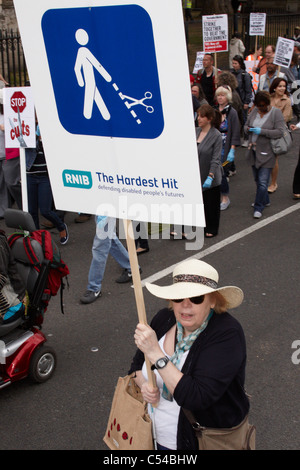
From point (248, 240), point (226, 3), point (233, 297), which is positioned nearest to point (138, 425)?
point (233, 297)

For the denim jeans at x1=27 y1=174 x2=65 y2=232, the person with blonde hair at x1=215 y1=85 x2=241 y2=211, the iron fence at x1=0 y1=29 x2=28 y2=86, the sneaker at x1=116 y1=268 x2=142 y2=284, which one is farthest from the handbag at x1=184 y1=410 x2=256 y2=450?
the iron fence at x1=0 y1=29 x2=28 y2=86

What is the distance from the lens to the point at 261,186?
28.1 feet

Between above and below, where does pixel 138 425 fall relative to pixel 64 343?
above

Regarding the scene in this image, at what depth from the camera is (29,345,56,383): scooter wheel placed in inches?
185

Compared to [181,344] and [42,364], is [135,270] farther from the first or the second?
[42,364]

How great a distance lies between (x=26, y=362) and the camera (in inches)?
183

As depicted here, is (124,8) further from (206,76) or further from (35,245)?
(206,76)

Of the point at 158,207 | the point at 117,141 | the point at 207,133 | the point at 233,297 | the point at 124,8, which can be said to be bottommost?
the point at 207,133

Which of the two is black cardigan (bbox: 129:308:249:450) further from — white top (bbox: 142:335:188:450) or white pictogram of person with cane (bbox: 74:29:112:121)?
white pictogram of person with cane (bbox: 74:29:112:121)

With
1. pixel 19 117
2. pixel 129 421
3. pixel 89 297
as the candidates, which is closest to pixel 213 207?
pixel 89 297

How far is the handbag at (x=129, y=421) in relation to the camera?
117 inches

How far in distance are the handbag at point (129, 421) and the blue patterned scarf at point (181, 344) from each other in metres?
0.16

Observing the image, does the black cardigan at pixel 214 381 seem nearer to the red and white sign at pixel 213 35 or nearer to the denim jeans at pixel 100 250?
the denim jeans at pixel 100 250

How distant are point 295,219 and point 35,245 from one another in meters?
4.84
